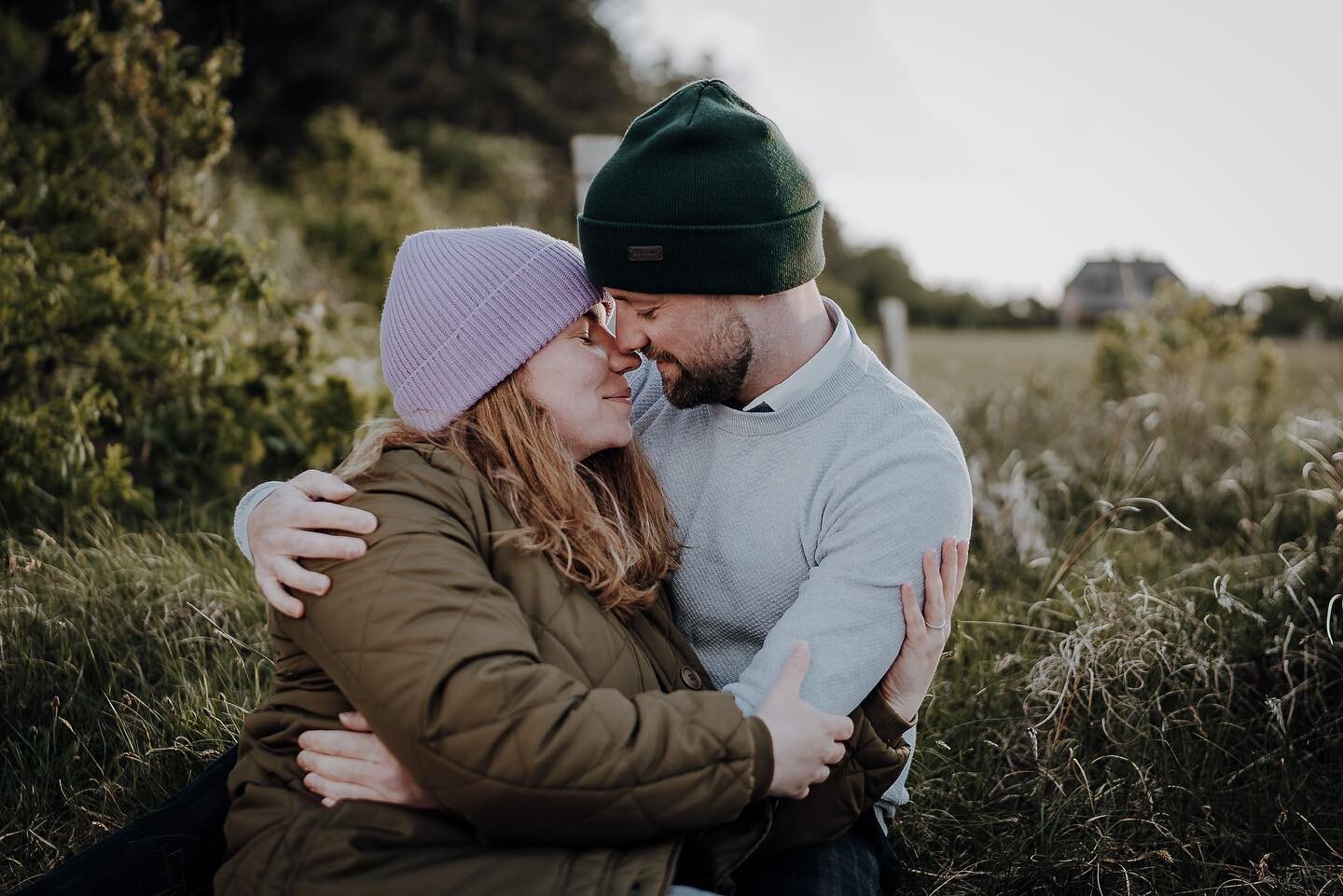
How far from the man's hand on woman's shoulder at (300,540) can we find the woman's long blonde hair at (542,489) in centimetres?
15

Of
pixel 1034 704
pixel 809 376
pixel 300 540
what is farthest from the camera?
pixel 1034 704

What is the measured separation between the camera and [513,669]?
166 centimetres

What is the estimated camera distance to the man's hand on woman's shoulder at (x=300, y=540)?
1.75 metres

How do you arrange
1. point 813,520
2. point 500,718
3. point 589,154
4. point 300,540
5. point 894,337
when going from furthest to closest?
point 894,337, point 589,154, point 813,520, point 300,540, point 500,718

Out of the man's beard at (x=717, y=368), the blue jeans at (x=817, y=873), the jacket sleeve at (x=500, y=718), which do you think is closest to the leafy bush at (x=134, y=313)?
the man's beard at (x=717, y=368)

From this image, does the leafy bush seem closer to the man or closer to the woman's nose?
the man

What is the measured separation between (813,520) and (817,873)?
0.73m

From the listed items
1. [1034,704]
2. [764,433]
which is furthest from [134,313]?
[1034,704]

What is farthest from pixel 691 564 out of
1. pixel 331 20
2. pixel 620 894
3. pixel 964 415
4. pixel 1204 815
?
pixel 331 20

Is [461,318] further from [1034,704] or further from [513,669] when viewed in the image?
[1034,704]

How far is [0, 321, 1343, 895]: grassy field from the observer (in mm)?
2703

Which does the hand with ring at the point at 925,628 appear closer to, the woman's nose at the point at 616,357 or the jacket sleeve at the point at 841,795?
the jacket sleeve at the point at 841,795

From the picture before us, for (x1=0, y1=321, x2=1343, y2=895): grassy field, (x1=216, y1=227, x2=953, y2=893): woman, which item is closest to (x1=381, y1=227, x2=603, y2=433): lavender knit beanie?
(x1=216, y1=227, x2=953, y2=893): woman

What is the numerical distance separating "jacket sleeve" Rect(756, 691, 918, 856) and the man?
0.07 metres
